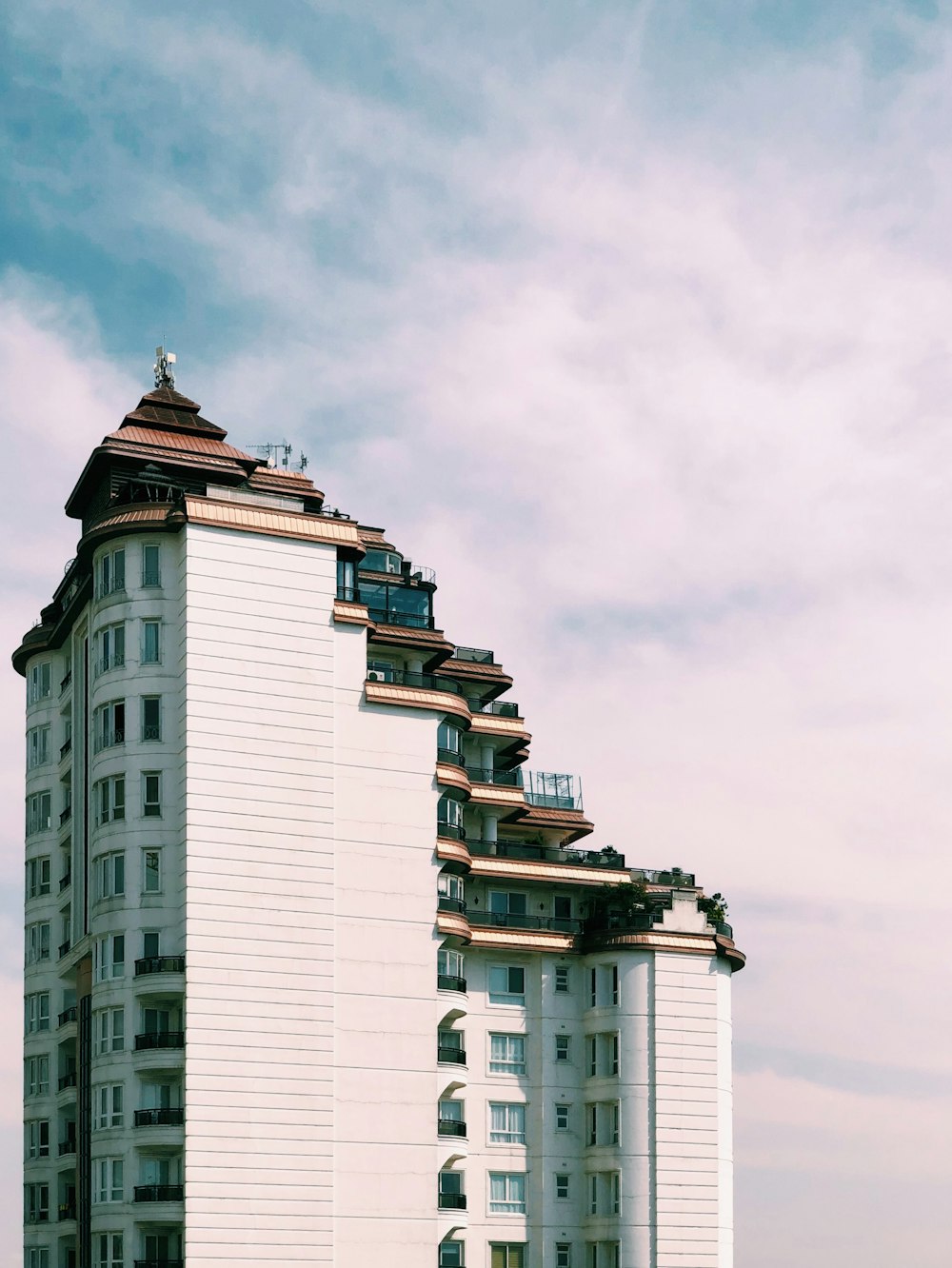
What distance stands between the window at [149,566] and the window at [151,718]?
5522 millimetres

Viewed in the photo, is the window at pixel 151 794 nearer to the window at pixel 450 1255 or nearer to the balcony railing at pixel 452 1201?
the balcony railing at pixel 452 1201

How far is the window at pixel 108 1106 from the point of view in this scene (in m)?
89.1

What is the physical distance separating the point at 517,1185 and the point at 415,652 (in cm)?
2750

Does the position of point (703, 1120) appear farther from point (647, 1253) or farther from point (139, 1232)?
point (139, 1232)

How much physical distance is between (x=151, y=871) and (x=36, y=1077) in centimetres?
1688

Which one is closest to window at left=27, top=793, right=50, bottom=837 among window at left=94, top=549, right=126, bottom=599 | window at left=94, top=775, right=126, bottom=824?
window at left=94, top=775, right=126, bottom=824

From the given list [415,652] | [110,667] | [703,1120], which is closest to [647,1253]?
[703,1120]

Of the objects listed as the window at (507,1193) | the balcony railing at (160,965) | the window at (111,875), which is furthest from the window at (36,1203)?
the window at (507,1193)

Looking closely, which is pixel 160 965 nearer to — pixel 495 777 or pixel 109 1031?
pixel 109 1031

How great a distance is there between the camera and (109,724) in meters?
94.1

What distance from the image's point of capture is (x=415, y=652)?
4237 inches

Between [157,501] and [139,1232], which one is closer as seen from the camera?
[139,1232]

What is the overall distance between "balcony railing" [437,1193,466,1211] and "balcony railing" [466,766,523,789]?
2180cm

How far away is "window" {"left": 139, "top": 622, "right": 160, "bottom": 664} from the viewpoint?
93.9m
